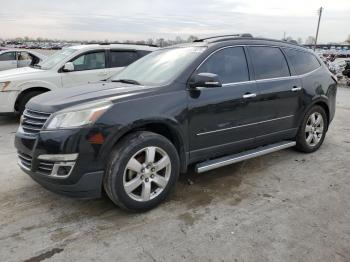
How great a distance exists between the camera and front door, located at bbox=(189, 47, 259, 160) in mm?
4117

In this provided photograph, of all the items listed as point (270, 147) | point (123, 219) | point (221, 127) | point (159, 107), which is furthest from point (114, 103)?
point (270, 147)

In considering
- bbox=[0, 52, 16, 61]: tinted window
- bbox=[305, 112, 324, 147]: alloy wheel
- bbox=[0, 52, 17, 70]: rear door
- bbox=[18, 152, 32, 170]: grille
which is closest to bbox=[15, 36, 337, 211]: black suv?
bbox=[18, 152, 32, 170]: grille

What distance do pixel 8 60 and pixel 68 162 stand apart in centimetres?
1443

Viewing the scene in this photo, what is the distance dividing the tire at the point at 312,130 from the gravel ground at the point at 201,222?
0.76 m

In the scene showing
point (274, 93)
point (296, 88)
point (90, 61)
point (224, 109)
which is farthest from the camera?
point (90, 61)

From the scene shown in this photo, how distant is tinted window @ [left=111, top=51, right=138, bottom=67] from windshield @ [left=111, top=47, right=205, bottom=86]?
4122mm

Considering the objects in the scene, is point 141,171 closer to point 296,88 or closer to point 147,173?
point 147,173

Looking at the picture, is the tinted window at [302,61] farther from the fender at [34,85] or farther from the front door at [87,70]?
the fender at [34,85]

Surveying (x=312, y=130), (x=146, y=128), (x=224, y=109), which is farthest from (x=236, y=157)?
(x=312, y=130)

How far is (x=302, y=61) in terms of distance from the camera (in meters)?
5.59

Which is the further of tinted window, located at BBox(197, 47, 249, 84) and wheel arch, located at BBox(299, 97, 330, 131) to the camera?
wheel arch, located at BBox(299, 97, 330, 131)

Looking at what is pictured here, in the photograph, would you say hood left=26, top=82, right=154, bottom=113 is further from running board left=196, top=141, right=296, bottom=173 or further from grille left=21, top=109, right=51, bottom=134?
running board left=196, top=141, right=296, bottom=173

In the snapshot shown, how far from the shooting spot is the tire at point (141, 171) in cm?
347

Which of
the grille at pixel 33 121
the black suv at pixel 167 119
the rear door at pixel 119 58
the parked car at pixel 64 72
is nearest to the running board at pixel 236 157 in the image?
the black suv at pixel 167 119
